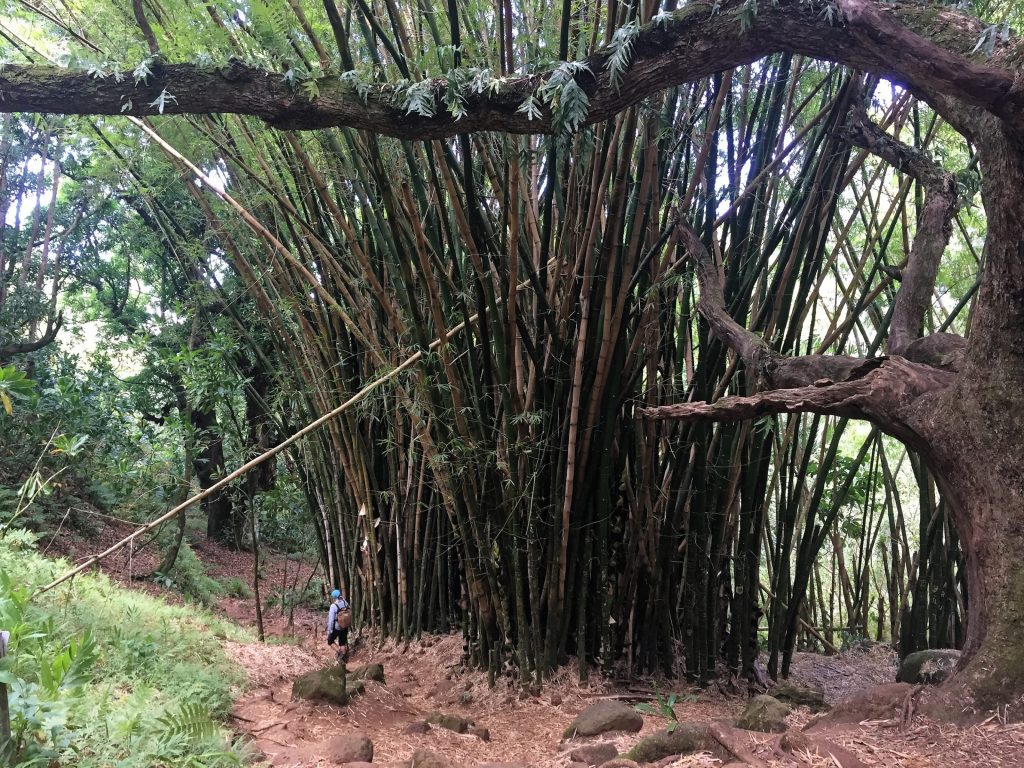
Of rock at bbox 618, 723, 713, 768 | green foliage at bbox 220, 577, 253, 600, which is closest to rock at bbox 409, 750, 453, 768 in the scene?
rock at bbox 618, 723, 713, 768

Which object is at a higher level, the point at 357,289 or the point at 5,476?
the point at 357,289

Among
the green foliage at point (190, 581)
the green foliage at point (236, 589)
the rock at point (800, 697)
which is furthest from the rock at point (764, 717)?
the green foliage at point (236, 589)

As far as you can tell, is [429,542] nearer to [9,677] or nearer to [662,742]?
[662,742]

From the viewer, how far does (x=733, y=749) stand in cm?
155

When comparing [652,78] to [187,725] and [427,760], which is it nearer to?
[427,760]

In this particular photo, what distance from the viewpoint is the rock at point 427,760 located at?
1.89 meters

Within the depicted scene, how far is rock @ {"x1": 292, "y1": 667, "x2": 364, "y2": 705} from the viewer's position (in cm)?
242

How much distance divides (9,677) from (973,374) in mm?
2150

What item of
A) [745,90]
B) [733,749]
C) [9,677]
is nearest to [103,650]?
[9,677]

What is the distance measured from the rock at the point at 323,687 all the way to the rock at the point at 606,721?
0.84m

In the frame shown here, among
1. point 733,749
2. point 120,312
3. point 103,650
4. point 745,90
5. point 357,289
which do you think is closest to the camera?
point 733,749

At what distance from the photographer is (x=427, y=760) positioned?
1898 millimetres

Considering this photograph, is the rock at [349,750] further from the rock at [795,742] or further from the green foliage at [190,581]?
the green foliage at [190,581]

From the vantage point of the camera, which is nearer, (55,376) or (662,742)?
(662,742)
